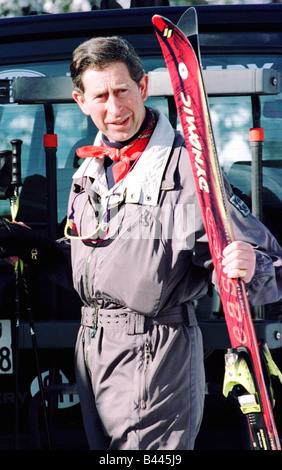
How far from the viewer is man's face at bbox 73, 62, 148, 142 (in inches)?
102

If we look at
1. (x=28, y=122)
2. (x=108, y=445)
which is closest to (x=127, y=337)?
(x=108, y=445)

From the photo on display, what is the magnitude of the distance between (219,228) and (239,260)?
14 centimetres

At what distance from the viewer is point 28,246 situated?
9.71ft

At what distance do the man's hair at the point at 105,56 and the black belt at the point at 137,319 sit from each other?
0.74 m

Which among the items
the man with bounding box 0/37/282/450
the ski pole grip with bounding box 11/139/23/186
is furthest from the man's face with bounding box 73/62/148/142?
the ski pole grip with bounding box 11/139/23/186

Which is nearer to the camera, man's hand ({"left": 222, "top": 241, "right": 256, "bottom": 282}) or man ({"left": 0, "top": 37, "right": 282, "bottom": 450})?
man's hand ({"left": 222, "top": 241, "right": 256, "bottom": 282})

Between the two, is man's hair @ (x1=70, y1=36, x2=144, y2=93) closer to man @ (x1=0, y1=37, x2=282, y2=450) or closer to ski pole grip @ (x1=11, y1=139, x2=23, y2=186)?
man @ (x1=0, y1=37, x2=282, y2=450)

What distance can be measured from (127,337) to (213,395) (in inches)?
35.8

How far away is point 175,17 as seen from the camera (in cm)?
345

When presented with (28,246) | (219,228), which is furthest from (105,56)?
(28,246)

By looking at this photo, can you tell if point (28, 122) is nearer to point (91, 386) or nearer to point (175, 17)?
point (175, 17)

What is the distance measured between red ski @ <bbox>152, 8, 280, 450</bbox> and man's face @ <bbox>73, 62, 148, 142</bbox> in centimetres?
19

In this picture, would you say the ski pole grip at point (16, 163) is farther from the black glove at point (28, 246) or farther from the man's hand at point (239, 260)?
the man's hand at point (239, 260)

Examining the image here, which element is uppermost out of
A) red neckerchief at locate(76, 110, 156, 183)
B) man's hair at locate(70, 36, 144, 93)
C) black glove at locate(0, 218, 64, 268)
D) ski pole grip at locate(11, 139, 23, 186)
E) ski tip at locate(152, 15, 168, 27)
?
ski tip at locate(152, 15, 168, 27)
